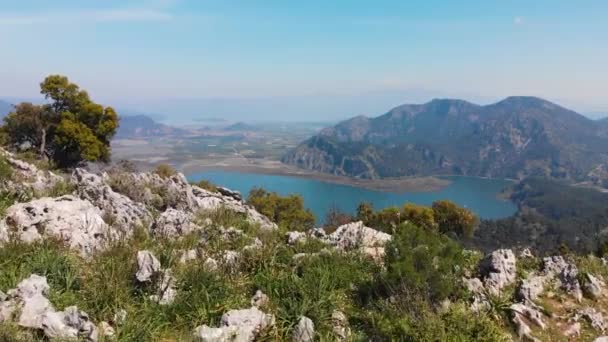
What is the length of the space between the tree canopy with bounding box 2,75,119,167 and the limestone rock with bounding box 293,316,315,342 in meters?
26.9

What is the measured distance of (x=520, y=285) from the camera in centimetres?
815

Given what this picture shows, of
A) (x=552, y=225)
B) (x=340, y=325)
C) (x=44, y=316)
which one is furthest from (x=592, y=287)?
(x=552, y=225)

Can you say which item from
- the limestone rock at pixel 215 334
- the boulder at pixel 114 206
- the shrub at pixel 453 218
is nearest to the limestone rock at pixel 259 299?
the limestone rock at pixel 215 334

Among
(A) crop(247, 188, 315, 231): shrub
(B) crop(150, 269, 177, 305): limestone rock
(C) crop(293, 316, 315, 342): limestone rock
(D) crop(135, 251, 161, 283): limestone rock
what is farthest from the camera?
(A) crop(247, 188, 315, 231): shrub

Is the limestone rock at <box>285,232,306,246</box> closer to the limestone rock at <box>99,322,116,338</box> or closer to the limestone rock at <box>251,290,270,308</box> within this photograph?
the limestone rock at <box>251,290,270,308</box>

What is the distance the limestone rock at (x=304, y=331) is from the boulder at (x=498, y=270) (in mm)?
4113

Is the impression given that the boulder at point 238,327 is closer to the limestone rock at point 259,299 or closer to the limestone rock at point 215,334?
the limestone rock at point 215,334

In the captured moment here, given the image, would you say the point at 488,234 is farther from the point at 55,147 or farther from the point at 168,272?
the point at 168,272

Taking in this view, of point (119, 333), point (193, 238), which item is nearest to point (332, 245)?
point (193, 238)

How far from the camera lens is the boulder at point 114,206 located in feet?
33.7

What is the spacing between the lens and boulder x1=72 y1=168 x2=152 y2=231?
1028cm

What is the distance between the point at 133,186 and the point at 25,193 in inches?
146

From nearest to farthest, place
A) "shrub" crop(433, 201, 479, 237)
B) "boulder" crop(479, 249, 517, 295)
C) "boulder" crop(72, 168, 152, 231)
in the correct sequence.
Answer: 1. "boulder" crop(479, 249, 517, 295)
2. "boulder" crop(72, 168, 152, 231)
3. "shrub" crop(433, 201, 479, 237)

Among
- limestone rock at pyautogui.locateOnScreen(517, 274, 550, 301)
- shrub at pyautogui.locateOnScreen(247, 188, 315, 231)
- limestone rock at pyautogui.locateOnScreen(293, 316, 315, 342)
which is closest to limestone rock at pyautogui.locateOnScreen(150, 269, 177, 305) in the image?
limestone rock at pyautogui.locateOnScreen(293, 316, 315, 342)
